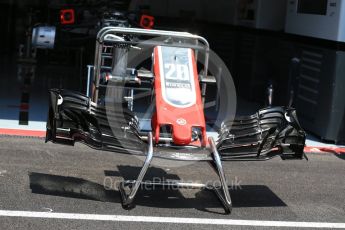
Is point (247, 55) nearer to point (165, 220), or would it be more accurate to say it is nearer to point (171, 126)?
point (171, 126)

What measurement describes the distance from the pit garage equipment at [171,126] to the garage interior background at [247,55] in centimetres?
248

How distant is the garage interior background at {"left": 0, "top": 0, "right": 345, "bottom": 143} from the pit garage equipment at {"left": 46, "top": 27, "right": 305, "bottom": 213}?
248 centimetres

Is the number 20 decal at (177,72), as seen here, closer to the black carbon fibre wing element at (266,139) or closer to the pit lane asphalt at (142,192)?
the black carbon fibre wing element at (266,139)

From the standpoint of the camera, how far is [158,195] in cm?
548

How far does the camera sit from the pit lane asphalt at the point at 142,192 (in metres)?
4.99

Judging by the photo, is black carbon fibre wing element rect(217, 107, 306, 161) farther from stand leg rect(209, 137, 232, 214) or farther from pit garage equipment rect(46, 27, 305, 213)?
stand leg rect(209, 137, 232, 214)

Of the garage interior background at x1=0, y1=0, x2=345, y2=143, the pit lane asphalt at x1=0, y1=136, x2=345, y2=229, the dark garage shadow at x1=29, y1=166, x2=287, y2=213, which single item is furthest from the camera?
the garage interior background at x1=0, y1=0, x2=345, y2=143

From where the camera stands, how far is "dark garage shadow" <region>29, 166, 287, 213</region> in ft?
17.3

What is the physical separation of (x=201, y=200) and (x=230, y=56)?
273 inches

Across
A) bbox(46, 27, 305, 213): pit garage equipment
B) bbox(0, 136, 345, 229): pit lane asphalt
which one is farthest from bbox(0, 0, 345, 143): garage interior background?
bbox(46, 27, 305, 213): pit garage equipment

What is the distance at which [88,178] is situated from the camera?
580cm

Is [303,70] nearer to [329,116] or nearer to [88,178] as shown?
[329,116]

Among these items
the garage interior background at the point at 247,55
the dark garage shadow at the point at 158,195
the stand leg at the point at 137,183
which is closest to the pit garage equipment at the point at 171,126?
the stand leg at the point at 137,183

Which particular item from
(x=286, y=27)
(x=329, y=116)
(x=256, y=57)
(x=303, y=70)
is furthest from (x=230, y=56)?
(x=329, y=116)
